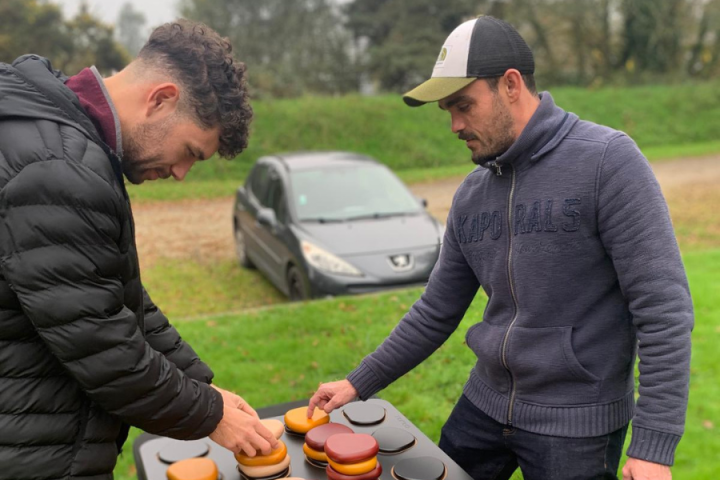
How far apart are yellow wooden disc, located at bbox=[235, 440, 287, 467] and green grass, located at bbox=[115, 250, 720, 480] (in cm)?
86

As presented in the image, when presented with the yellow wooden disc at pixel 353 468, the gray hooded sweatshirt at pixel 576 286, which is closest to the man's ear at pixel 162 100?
the gray hooded sweatshirt at pixel 576 286

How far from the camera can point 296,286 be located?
19.7ft

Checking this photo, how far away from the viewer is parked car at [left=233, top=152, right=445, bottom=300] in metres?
5.51

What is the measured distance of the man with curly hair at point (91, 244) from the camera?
138 centimetres

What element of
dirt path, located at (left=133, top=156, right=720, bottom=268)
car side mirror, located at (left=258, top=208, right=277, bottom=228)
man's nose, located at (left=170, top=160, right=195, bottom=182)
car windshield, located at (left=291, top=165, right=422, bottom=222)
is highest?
man's nose, located at (left=170, top=160, right=195, bottom=182)

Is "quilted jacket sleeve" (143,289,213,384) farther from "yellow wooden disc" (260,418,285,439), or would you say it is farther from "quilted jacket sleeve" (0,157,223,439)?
"quilted jacket sleeve" (0,157,223,439)

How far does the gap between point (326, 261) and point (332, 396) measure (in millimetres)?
3387

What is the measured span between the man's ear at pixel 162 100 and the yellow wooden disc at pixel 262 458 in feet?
3.19

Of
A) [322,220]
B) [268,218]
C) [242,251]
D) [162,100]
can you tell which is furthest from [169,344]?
[242,251]

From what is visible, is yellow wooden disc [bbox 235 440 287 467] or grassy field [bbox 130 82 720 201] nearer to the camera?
yellow wooden disc [bbox 235 440 287 467]

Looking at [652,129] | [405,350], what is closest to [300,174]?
[405,350]

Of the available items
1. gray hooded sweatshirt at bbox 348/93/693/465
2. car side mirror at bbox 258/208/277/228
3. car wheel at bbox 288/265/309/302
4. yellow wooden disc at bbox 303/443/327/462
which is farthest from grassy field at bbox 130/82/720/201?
yellow wooden disc at bbox 303/443/327/462

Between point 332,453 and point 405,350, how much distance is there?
55 centimetres

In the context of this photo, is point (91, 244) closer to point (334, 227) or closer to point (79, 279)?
point (79, 279)
